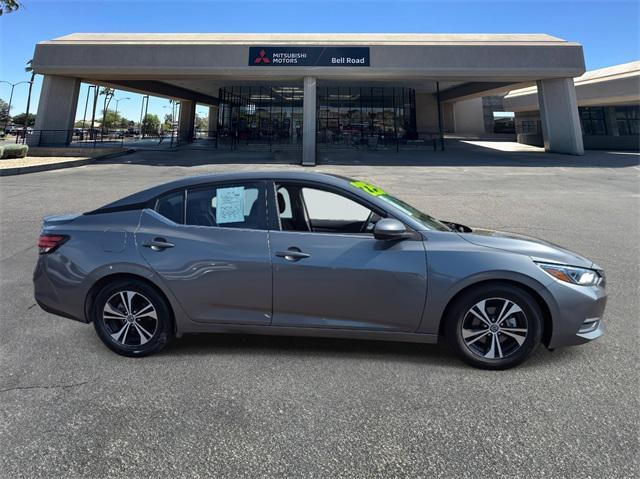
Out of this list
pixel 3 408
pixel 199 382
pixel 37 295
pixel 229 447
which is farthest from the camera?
pixel 37 295

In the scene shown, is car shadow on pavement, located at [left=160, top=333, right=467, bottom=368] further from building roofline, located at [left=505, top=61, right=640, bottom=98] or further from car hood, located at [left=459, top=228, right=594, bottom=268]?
building roofline, located at [left=505, top=61, right=640, bottom=98]

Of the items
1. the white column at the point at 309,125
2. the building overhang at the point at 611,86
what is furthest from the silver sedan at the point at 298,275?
the building overhang at the point at 611,86

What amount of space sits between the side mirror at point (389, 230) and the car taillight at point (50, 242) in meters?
2.57

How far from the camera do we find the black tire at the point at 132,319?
3.23 meters

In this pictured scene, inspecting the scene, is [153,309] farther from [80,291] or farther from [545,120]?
[545,120]

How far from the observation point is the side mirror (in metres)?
2.95

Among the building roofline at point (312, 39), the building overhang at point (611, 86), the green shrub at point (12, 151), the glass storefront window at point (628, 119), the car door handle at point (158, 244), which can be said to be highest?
the building roofline at point (312, 39)

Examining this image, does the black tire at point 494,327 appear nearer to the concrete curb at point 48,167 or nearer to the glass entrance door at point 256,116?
the concrete curb at point 48,167

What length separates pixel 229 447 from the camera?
2293 mm

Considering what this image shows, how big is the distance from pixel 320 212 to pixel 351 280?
97cm

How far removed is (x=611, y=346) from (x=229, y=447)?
10.8 feet

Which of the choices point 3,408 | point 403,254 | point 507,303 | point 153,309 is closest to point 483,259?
point 507,303

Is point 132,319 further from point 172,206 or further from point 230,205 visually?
point 230,205

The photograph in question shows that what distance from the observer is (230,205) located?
334 cm
